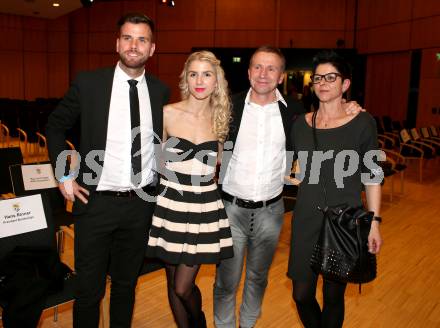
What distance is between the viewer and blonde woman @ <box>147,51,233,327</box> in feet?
7.43

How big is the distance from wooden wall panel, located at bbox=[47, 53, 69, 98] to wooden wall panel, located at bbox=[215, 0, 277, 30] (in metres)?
7.06

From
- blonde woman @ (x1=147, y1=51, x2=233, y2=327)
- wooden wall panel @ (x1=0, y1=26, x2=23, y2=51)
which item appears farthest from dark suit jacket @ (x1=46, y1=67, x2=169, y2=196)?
wooden wall panel @ (x1=0, y1=26, x2=23, y2=51)

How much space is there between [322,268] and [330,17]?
12.6m

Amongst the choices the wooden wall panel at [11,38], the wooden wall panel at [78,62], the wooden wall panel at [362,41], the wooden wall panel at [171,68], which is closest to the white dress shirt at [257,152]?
the wooden wall panel at [362,41]

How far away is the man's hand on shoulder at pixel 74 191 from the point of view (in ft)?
7.32

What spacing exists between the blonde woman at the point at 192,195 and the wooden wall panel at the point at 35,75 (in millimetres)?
16813

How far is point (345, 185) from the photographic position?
224 centimetres

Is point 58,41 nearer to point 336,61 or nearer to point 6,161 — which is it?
point 6,161

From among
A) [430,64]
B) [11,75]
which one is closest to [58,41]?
[11,75]

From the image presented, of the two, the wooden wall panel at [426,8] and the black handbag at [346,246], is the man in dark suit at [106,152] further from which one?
the wooden wall panel at [426,8]

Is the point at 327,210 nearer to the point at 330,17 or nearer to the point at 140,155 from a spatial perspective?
the point at 140,155

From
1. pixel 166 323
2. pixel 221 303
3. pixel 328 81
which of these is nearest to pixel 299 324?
pixel 221 303

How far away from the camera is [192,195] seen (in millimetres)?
2264

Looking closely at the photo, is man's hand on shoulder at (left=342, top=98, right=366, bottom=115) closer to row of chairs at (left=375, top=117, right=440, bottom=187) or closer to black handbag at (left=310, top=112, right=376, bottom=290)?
black handbag at (left=310, top=112, right=376, bottom=290)
